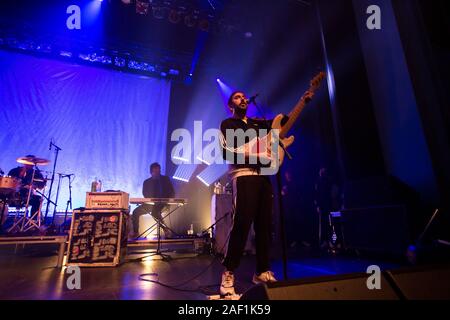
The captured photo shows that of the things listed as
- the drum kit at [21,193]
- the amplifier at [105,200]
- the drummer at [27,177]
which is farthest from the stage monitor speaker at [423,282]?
the drummer at [27,177]

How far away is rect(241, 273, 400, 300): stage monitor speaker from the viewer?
943mm

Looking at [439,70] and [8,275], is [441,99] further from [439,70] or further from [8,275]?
[8,275]

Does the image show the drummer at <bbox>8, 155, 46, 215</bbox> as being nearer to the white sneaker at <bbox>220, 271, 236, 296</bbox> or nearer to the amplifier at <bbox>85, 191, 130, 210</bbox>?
the amplifier at <bbox>85, 191, 130, 210</bbox>

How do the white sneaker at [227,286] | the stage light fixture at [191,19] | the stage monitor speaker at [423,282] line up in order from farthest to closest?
the stage light fixture at [191,19] → the white sneaker at [227,286] → the stage monitor speaker at [423,282]

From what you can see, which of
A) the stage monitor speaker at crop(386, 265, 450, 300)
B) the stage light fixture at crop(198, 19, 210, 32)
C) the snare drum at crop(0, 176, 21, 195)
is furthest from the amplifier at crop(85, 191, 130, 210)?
the stage light fixture at crop(198, 19, 210, 32)

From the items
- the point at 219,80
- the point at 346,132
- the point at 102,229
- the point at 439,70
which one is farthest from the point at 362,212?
the point at 219,80

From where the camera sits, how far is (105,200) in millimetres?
3883

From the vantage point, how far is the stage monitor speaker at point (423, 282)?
1066 mm

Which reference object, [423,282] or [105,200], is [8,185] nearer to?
[105,200]

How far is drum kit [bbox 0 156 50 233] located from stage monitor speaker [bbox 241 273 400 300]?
18.1 feet

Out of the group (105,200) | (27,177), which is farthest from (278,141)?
(27,177)

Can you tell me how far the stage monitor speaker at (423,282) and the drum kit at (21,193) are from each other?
5.88m

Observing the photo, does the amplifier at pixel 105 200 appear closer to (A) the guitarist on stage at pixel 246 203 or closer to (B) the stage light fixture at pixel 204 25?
(A) the guitarist on stage at pixel 246 203

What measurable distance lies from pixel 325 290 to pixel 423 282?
0.52m
